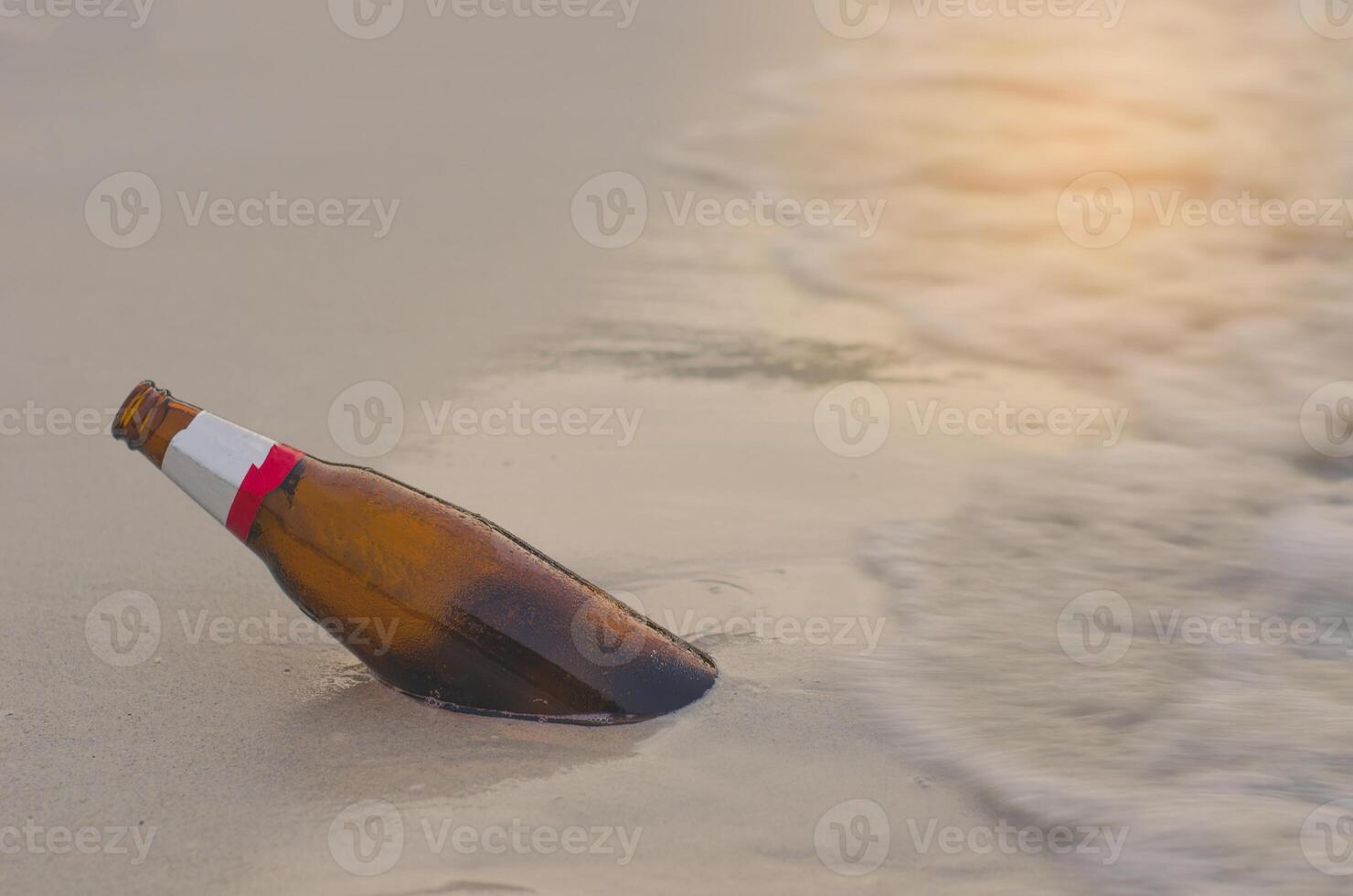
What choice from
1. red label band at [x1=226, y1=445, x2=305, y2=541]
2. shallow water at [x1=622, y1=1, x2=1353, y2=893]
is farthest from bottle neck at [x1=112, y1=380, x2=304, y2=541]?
shallow water at [x1=622, y1=1, x2=1353, y2=893]

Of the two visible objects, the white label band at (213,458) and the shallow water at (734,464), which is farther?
the white label band at (213,458)

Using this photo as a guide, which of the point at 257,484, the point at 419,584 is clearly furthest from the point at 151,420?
the point at 419,584

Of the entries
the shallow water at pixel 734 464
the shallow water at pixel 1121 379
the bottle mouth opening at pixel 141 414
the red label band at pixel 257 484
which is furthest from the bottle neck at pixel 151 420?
the shallow water at pixel 1121 379

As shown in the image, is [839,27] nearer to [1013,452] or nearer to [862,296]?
[862,296]

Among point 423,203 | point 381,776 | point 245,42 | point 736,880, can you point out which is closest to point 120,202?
point 423,203

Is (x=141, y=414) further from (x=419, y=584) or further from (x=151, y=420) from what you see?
(x=419, y=584)

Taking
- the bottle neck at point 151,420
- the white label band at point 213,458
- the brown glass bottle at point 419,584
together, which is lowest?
the brown glass bottle at point 419,584

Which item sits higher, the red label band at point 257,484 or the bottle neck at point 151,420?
the bottle neck at point 151,420

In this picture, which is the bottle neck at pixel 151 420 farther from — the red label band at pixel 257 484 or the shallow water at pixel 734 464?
the shallow water at pixel 734 464
